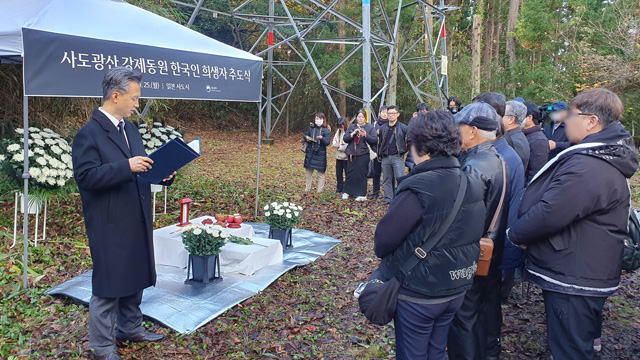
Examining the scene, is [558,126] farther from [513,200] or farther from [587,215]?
[587,215]

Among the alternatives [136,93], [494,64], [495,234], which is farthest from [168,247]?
[494,64]

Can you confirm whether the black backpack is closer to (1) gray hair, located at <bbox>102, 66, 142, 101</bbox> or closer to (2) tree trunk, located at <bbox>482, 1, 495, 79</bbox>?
(1) gray hair, located at <bbox>102, 66, 142, 101</bbox>

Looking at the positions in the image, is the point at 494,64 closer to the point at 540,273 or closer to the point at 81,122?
the point at 81,122

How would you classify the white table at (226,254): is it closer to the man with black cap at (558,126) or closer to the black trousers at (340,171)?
the man with black cap at (558,126)

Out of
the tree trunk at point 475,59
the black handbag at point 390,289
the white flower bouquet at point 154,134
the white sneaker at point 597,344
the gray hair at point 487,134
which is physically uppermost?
the tree trunk at point 475,59

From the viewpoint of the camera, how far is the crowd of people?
2.22 meters

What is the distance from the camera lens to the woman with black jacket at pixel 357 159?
8.98 meters

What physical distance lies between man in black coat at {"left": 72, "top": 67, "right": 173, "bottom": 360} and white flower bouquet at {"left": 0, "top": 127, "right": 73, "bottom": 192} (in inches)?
108

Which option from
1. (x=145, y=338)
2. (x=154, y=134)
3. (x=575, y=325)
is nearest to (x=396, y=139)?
(x=154, y=134)

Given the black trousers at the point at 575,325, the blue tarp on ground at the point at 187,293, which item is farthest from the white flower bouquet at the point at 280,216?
the black trousers at the point at 575,325

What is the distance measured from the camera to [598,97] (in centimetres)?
257

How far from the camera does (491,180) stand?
9.34 ft

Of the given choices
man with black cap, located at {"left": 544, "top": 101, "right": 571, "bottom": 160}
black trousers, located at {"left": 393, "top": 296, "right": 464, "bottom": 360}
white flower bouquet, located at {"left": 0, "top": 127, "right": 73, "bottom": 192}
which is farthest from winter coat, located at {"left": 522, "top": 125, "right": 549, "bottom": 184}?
white flower bouquet, located at {"left": 0, "top": 127, "right": 73, "bottom": 192}

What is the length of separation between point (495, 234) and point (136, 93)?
2527 mm
